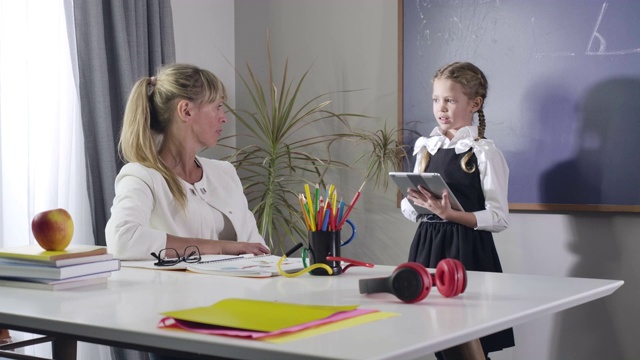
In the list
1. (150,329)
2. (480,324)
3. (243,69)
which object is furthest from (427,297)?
(243,69)

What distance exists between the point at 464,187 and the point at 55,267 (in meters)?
1.74

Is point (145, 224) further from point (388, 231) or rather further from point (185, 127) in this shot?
point (388, 231)

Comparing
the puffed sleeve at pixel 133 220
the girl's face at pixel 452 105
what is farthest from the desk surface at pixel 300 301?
the girl's face at pixel 452 105

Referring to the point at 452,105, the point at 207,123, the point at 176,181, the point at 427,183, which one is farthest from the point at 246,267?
the point at 452,105

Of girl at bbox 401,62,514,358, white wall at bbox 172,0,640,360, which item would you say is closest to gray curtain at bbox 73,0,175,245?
white wall at bbox 172,0,640,360

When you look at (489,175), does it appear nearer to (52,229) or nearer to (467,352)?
(467,352)

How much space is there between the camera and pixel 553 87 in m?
3.26

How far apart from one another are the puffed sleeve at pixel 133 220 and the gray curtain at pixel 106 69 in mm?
1072

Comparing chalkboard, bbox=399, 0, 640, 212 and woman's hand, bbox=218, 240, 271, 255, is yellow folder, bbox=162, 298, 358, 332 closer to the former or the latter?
woman's hand, bbox=218, 240, 271, 255

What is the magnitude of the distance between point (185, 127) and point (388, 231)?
147 cm

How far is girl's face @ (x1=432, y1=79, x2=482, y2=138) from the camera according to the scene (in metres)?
3.05

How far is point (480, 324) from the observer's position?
120 centimetres

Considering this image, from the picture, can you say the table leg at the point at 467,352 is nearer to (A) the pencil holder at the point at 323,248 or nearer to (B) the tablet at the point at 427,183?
(A) the pencil holder at the point at 323,248

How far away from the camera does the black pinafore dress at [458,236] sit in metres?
2.97
